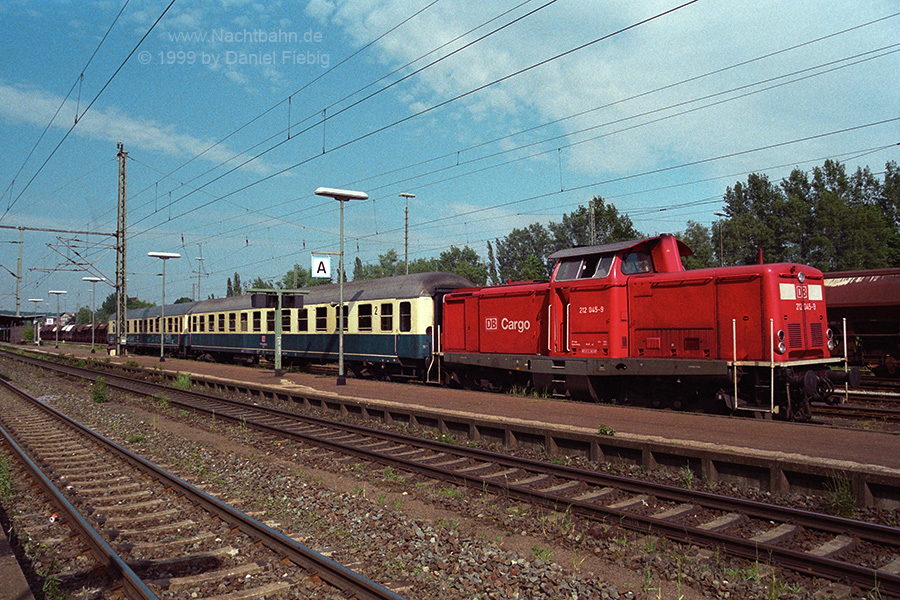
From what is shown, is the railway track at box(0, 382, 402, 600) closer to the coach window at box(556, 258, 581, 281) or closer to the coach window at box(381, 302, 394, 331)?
the coach window at box(556, 258, 581, 281)

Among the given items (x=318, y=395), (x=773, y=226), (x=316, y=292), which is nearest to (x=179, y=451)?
(x=318, y=395)

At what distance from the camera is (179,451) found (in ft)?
38.5

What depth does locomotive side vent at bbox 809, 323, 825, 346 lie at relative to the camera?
1277cm

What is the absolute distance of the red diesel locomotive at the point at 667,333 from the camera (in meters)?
11.9

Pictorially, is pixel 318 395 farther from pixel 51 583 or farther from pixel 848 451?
pixel 848 451

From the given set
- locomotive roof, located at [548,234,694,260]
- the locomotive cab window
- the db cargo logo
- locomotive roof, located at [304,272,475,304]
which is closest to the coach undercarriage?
the db cargo logo

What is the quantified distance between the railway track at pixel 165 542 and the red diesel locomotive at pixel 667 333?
9.08 meters

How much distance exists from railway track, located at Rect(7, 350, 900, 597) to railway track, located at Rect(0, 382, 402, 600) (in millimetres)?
3093

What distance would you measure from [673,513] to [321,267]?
18.2 metres

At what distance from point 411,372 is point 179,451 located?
10.7 metres

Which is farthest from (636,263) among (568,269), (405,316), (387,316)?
(387,316)

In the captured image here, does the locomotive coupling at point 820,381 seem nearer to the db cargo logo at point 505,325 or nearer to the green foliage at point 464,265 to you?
the db cargo logo at point 505,325

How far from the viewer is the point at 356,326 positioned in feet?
76.4

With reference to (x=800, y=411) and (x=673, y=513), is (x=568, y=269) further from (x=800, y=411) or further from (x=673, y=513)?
(x=673, y=513)
